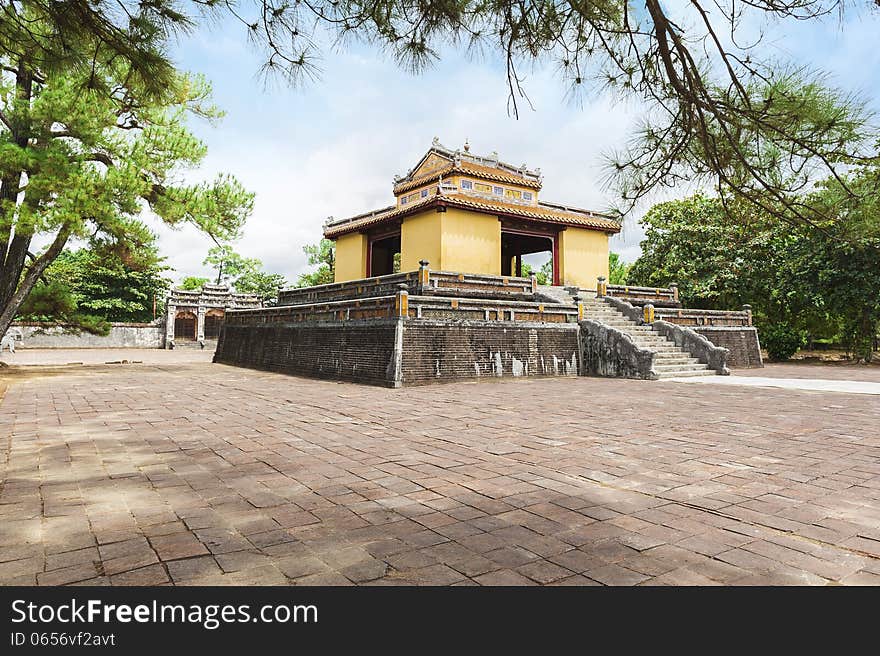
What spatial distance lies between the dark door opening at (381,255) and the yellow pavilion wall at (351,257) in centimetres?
29

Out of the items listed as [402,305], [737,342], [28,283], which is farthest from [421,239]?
[28,283]

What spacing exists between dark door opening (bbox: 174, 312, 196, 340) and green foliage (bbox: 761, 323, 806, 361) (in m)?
31.1

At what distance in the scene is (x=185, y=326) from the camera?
33.2m

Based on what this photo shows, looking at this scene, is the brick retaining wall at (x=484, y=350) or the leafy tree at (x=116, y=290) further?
the leafy tree at (x=116, y=290)

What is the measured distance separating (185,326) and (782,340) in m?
32.3

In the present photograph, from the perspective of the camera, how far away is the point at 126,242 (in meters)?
12.2

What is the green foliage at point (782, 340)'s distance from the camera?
65.7 feet

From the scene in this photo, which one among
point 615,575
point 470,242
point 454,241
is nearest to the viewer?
point 615,575

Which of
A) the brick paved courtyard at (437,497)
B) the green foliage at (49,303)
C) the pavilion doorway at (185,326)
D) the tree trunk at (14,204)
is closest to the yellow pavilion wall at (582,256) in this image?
the brick paved courtyard at (437,497)

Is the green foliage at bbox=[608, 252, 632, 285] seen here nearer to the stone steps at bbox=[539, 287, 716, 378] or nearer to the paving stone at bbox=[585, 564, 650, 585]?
the stone steps at bbox=[539, 287, 716, 378]

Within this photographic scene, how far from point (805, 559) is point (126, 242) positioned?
45.0 ft

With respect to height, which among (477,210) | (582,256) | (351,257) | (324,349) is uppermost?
(477,210)

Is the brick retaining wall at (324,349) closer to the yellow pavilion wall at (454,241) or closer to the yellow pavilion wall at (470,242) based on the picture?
the yellow pavilion wall at (454,241)

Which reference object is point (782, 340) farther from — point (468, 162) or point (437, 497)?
point (437, 497)
